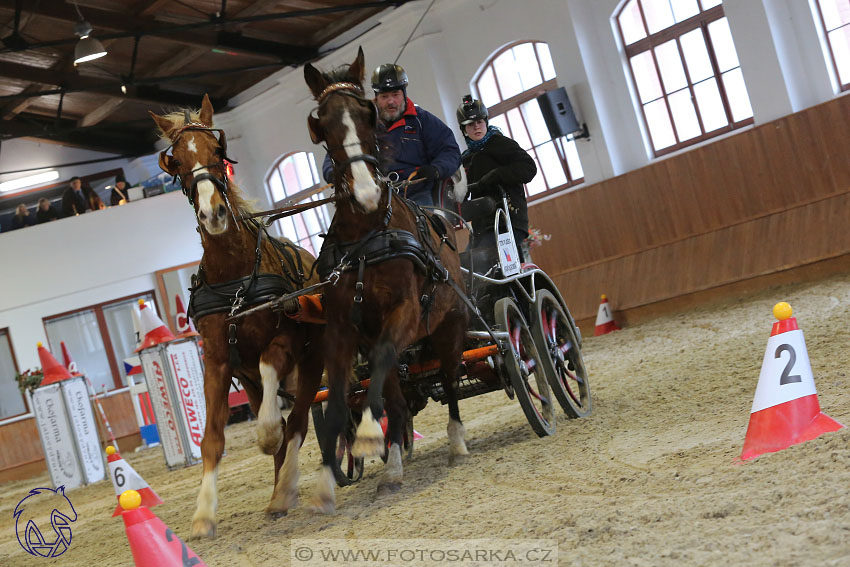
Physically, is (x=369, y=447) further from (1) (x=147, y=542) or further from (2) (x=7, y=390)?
(2) (x=7, y=390)

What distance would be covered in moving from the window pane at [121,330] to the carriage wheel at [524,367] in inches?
598

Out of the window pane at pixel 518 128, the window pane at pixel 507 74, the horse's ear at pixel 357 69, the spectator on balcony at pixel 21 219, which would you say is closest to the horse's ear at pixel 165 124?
the horse's ear at pixel 357 69

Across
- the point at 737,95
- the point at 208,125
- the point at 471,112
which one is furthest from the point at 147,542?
the point at 737,95

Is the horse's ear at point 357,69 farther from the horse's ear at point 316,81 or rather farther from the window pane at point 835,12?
the window pane at point 835,12

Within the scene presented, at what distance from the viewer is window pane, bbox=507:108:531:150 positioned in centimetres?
1384

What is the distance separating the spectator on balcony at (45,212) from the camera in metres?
18.6

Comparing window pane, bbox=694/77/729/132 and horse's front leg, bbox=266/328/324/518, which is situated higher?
window pane, bbox=694/77/729/132

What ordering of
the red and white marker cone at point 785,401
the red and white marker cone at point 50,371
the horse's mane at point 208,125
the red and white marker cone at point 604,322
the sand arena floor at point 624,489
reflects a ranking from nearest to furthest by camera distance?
the sand arena floor at point 624,489 < the red and white marker cone at point 785,401 < the horse's mane at point 208,125 < the red and white marker cone at point 50,371 < the red and white marker cone at point 604,322

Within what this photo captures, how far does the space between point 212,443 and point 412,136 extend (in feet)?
6.66

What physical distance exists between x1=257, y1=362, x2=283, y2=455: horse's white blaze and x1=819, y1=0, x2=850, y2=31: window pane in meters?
8.87

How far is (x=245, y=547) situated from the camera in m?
3.66

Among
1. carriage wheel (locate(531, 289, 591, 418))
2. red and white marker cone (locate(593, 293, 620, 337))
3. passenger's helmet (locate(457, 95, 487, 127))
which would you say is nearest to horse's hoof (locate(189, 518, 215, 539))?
carriage wheel (locate(531, 289, 591, 418))

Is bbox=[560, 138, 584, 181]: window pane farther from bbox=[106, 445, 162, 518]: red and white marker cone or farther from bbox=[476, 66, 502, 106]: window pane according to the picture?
bbox=[106, 445, 162, 518]: red and white marker cone

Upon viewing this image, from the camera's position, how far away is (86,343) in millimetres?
18734
